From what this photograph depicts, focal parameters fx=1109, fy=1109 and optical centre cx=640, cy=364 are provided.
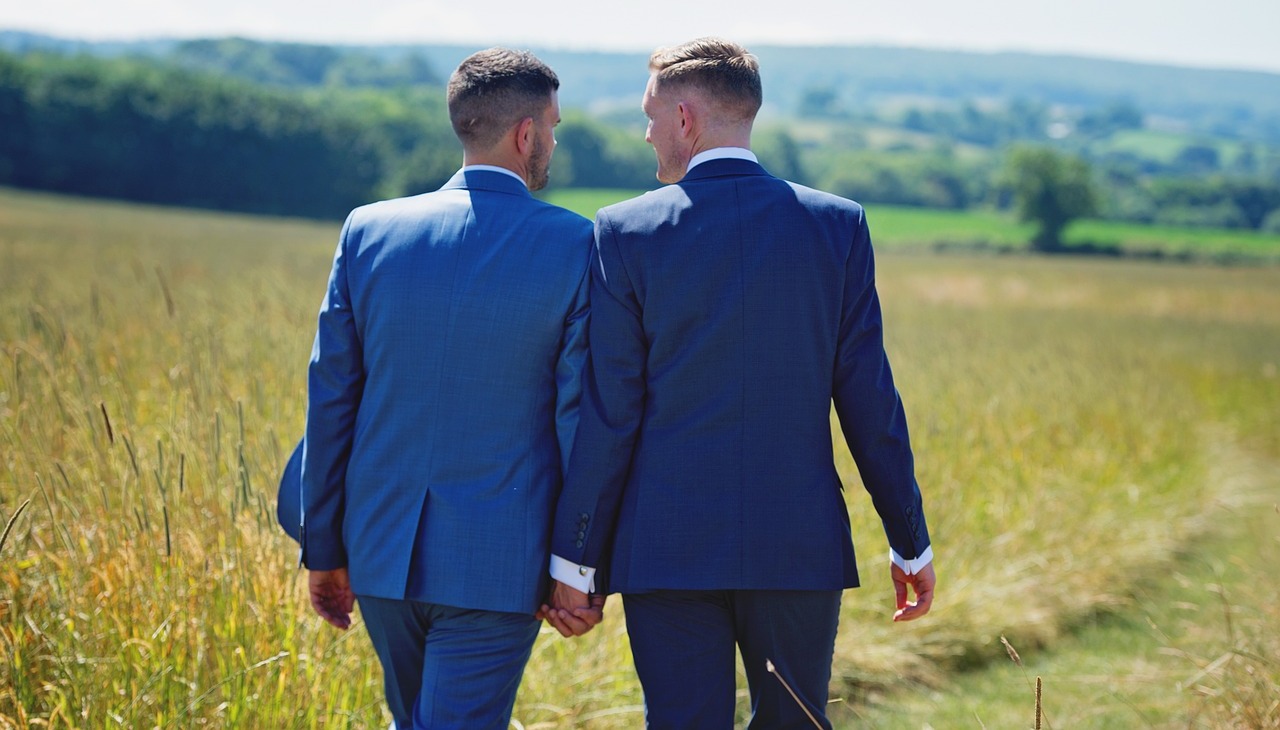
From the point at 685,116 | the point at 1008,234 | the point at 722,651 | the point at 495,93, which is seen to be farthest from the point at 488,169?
the point at 1008,234

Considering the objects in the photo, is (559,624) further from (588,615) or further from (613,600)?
(613,600)

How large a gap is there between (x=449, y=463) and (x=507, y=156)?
0.70m

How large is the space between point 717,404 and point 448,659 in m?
0.78

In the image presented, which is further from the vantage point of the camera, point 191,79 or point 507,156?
point 191,79

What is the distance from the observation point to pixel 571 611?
2.35 m

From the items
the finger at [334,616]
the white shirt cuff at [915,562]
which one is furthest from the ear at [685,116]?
the finger at [334,616]

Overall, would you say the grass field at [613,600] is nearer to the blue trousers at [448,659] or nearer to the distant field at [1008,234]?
the blue trousers at [448,659]

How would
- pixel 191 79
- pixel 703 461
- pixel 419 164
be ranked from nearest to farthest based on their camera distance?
1. pixel 703 461
2. pixel 419 164
3. pixel 191 79

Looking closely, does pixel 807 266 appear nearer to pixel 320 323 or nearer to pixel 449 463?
pixel 449 463

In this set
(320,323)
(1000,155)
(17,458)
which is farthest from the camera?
(1000,155)

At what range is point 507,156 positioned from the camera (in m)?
2.48

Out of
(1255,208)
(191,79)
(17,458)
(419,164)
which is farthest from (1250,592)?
(191,79)

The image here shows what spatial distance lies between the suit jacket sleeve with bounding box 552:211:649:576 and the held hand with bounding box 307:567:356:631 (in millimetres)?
550

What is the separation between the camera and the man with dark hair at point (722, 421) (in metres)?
2.29
